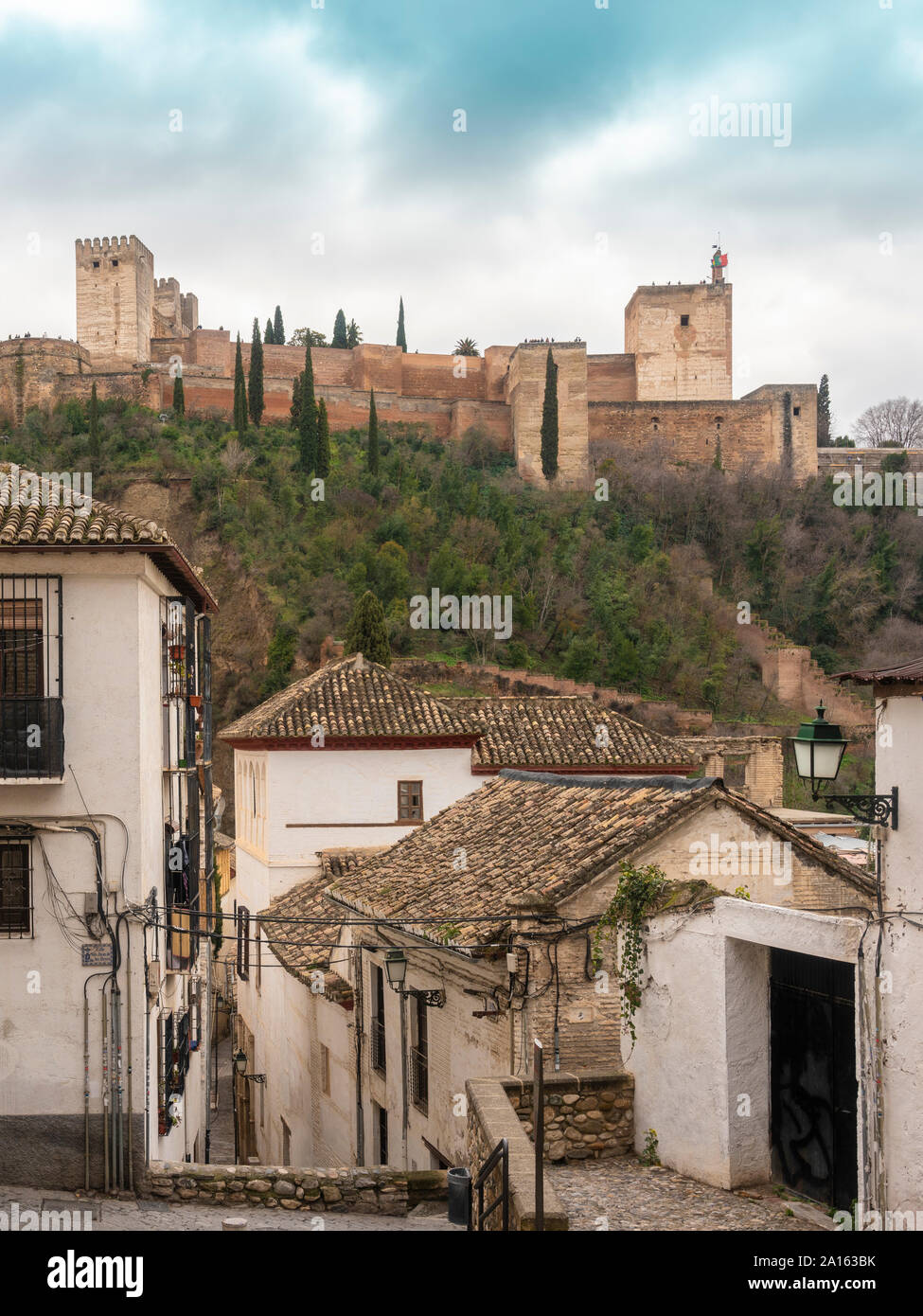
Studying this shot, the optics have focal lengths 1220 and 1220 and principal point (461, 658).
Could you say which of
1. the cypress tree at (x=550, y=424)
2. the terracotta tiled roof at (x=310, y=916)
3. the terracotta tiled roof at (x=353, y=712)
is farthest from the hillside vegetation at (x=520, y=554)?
the terracotta tiled roof at (x=310, y=916)

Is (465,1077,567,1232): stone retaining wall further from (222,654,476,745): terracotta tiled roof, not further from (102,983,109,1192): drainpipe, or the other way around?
(222,654,476,745): terracotta tiled roof

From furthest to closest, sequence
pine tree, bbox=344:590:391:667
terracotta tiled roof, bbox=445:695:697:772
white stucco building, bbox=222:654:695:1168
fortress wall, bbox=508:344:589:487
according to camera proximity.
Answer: fortress wall, bbox=508:344:589:487 < pine tree, bbox=344:590:391:667 < terracotta tiled roof, bbox=445:695:697:772 < white stucco building, bbox=222:654:695:1168

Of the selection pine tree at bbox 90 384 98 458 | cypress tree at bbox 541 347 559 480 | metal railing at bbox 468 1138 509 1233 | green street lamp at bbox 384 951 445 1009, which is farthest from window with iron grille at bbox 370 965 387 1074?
cypress tree at bbox 541 347 559 480

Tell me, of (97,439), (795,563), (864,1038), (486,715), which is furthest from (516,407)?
(864,1038)

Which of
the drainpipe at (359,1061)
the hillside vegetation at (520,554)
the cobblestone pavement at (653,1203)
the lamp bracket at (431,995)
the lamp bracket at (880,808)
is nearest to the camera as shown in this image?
the lamp bracket at (880,808)

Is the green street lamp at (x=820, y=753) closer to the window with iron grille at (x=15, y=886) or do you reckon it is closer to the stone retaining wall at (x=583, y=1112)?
the stone retaining wall at (x=583, y=1112)

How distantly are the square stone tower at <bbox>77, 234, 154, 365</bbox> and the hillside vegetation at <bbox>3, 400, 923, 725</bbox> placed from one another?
21.7 feet

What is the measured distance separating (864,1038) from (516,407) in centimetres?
5314

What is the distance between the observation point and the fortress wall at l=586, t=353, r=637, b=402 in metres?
61.0

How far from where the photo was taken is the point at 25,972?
10.4m

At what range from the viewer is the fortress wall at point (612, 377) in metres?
61.0

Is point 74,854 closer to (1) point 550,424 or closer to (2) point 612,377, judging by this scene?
(1) point 550,424

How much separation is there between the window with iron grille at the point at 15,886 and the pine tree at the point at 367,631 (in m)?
23.0

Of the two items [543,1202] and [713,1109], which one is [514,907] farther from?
[543,1202]
